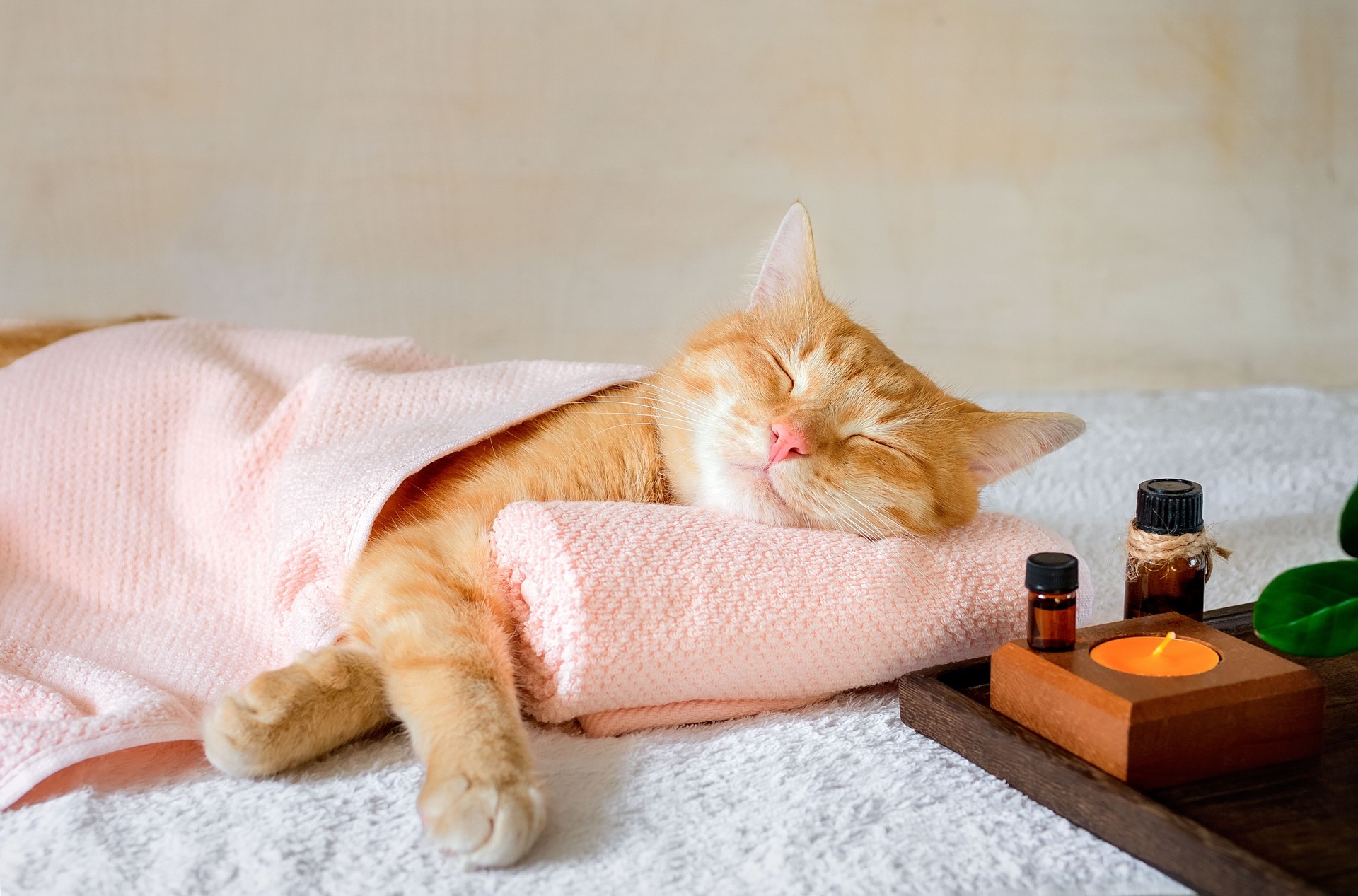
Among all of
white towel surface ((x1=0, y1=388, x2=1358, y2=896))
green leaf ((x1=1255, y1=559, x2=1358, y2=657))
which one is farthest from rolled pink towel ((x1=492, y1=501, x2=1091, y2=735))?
green leaf ((x1=1255, y1=559, x2=1358, y2=657))

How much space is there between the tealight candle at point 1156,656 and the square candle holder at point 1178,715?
1cm

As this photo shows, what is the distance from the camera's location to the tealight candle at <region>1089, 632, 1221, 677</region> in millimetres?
932

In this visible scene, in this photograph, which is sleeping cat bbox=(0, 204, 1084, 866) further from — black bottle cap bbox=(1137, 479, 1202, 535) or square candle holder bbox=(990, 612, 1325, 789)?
square candle holder bbox=(990, 612, 1325, 789)

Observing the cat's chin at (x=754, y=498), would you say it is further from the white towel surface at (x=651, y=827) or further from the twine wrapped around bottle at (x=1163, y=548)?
the twine wrapped around bottle at (x=1163, y=548)

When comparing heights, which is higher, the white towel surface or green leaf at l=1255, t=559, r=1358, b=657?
green leaf at l=1255, t=559, r=1358, b=657

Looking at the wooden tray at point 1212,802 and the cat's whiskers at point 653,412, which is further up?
the cat's whiskers at point 653,412

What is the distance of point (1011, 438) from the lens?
4.27ft

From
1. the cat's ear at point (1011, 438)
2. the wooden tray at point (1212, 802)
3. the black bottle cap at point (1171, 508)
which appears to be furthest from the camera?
the cat's ear at point (1011, 438)

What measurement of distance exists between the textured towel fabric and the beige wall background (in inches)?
26.8

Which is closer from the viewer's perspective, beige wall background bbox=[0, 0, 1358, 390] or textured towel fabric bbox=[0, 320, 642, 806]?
textured towel fabric bbox=[0, 320, 642, 806]

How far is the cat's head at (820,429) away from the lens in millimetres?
1203

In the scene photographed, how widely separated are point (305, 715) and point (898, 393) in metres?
0.71

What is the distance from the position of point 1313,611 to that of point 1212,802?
155mm

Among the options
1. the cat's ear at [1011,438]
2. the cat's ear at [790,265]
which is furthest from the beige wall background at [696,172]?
the cat's ear at [1011,438]
